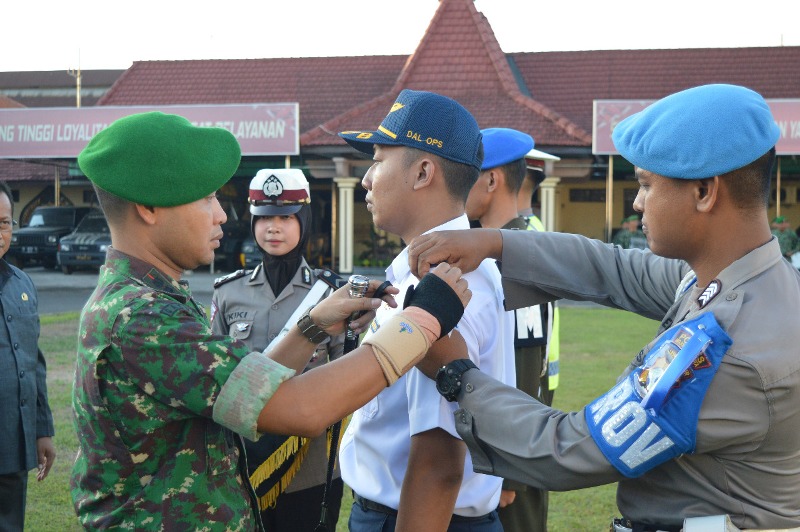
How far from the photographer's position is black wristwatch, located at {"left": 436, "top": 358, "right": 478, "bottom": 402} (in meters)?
2.12

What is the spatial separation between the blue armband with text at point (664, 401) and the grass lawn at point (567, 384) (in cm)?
262

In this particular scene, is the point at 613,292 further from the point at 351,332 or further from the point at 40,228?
the point at 40,228

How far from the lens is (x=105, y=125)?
21.3 meters

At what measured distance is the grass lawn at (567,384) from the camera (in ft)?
17.9

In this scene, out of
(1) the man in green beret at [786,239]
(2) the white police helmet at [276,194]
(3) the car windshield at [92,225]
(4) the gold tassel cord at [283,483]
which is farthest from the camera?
(3) the car windshield at [92,225]

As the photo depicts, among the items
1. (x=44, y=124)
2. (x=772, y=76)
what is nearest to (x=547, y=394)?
(x=44, y=124)

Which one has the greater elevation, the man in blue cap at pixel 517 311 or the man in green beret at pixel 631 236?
the man in blue cap at pixel 517 311

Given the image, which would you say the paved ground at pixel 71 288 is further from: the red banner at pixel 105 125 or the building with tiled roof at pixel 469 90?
the building with tiled roof at pixel 469 90

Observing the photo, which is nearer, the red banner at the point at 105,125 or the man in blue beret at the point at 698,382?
the man in blue beret at the point at 698,382

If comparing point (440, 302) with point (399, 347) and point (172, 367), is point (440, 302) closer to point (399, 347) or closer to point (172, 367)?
point (399, 347)

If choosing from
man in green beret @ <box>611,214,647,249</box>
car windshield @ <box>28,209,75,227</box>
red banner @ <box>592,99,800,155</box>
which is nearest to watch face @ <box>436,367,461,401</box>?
man in green beret @ <box>611,214,647,249</box>

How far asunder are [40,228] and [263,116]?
9.37m

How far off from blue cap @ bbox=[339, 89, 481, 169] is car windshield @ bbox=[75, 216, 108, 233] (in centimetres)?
2261

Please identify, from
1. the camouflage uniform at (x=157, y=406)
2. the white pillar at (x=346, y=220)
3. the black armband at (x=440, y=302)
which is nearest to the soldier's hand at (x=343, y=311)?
the black armband at (x=440, y=302)
